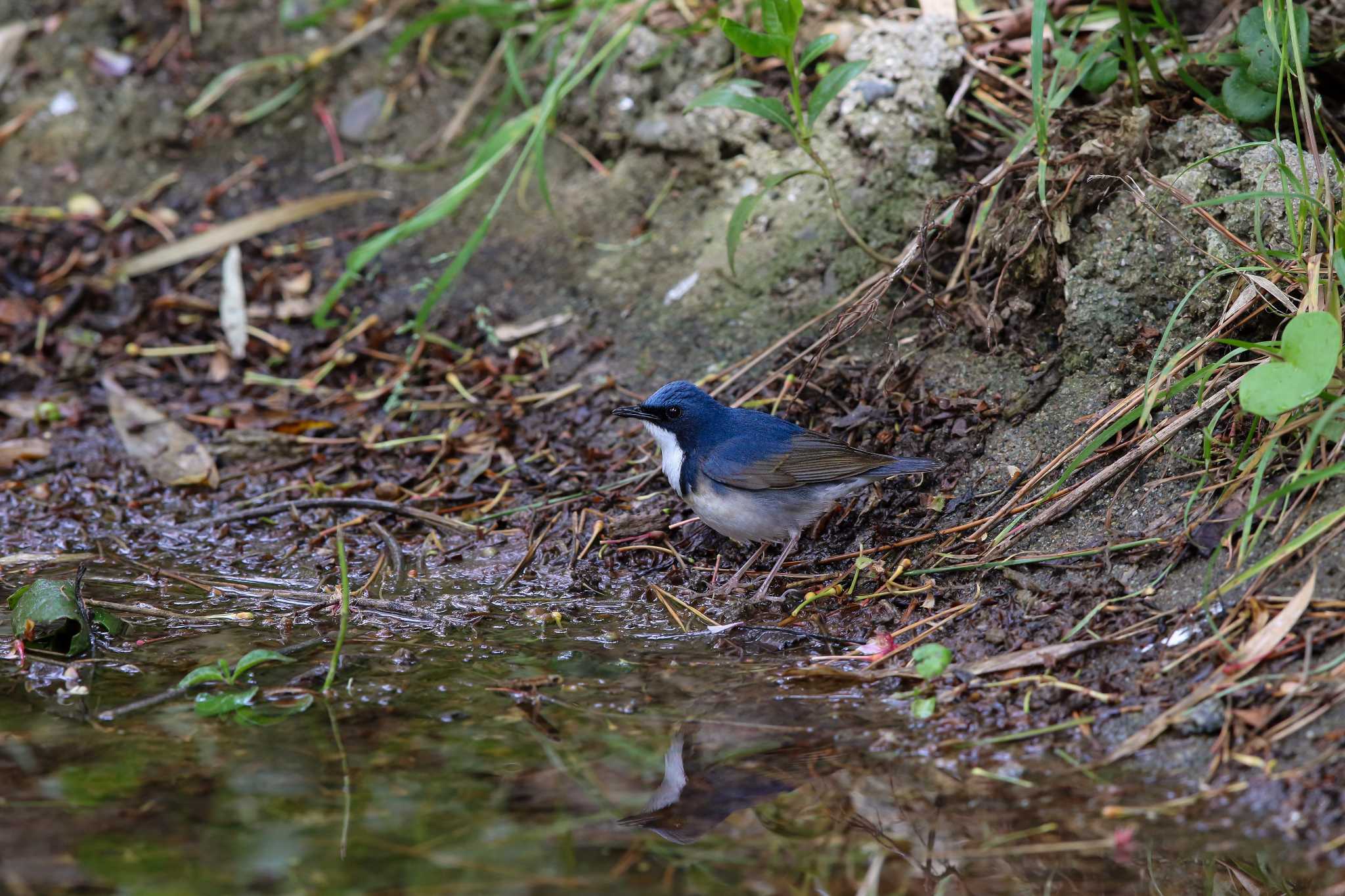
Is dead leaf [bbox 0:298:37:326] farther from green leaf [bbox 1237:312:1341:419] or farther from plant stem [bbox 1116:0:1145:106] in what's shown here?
green leaf [bbox 1237:312:1341:419]

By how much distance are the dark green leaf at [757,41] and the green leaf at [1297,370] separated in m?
2.34

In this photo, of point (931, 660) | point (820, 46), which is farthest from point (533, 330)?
point (931, 660)

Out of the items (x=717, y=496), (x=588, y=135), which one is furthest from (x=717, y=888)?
(x=588, y=135)

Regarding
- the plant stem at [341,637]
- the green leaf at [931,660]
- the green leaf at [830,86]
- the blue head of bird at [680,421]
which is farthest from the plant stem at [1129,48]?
the plant stem at [341,637]

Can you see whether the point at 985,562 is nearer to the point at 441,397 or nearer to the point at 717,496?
the point at 717,496

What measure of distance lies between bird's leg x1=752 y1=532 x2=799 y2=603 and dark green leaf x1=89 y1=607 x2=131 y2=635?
238cm

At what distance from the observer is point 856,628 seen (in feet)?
14.1

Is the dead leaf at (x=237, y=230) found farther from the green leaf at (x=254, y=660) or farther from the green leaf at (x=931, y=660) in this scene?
the green leaf at (x=931, y=660)

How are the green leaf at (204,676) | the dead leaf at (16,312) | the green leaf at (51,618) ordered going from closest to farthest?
the green leaf at (204,676) < the green leaf at (51,618) < the dead leaf at (16,312)

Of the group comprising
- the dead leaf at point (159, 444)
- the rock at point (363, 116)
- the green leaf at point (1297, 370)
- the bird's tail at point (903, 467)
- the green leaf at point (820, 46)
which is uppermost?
the green leaf at point (820, 46)

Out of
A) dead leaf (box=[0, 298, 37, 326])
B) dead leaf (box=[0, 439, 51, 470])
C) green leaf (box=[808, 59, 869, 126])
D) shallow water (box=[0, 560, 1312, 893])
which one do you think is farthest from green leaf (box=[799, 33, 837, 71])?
dead leaf (box=[0, 298, 37, 326])

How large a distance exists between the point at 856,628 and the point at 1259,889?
1775 millimetres

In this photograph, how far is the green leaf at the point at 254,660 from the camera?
12.5 ft

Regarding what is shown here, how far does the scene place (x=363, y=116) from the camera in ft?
25.4
